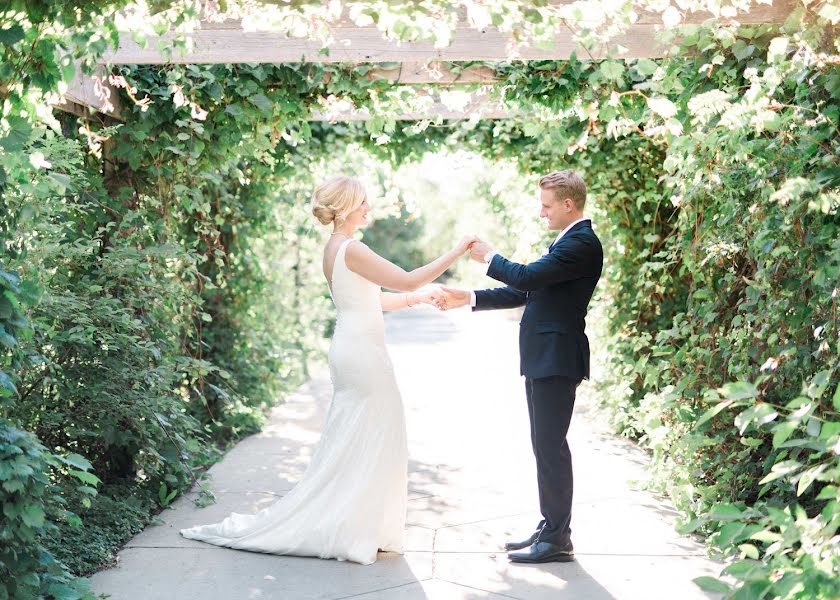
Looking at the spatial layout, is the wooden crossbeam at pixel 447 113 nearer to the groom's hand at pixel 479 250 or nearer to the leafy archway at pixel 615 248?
the leafy archway at pixel 615 248

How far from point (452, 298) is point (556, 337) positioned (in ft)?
2.80

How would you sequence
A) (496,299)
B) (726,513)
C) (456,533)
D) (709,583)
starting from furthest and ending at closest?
(456,533) → (496,299) → (726,513) → (709,583)

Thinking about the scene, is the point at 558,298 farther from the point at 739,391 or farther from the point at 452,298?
the point at 739,391

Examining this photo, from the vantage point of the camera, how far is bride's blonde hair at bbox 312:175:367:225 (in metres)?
4.59

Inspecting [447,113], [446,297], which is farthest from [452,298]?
[447,113]

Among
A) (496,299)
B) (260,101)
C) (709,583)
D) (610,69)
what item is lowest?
(709,583)

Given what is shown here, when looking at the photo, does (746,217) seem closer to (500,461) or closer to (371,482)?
(371,482)

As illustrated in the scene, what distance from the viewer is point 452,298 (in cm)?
500

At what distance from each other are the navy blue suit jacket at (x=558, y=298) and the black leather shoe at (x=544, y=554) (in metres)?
0.82

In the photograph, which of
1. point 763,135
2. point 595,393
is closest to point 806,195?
point 763,135

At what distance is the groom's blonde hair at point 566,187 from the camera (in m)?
4.40

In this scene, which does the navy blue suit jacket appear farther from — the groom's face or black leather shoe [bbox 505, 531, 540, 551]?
black leather shoe [bbox 505, 531, 540, 551]

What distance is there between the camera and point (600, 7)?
3.89m

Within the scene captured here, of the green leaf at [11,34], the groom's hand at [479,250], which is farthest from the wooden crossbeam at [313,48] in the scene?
the green leaf at [11,34]
